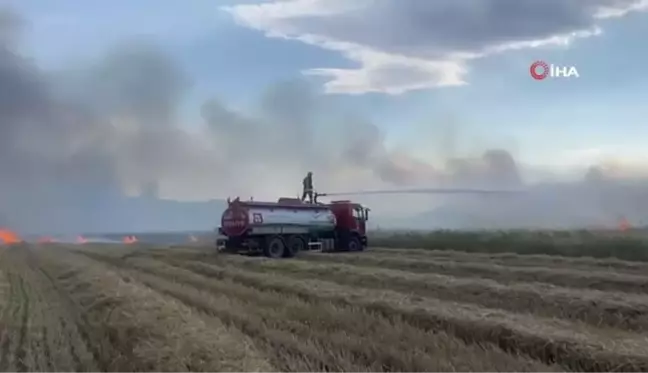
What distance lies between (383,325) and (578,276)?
809 centimetres

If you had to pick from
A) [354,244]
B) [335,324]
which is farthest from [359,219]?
[335,324]

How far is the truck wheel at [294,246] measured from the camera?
30.9m

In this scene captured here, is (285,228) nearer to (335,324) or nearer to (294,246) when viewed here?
(294,246)

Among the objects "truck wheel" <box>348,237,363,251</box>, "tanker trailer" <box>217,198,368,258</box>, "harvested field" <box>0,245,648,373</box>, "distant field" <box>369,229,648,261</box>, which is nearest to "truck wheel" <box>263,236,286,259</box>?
"tanker trailer" <box>217,198,368,258</box>

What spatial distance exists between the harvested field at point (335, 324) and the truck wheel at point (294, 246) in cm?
1086

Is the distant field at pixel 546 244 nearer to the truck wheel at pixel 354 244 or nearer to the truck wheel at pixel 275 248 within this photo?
the truck wheel at pixel 354 244

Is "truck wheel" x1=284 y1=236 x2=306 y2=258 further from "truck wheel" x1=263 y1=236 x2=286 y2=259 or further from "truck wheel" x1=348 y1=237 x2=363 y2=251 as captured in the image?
"truck wheel" x1=348 y1=237 x2=363 y2=251

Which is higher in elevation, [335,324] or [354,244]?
[354,244]

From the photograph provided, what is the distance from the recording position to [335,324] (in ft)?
38.8

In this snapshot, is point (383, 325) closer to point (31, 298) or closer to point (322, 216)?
point (31, 298)

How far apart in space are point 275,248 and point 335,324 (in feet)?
62.0

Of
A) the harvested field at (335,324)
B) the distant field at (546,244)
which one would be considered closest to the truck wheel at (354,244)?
the distant field at (546,244)

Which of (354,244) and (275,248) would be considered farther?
(354,244)

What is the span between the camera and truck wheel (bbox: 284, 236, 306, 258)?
3093 cm
